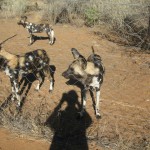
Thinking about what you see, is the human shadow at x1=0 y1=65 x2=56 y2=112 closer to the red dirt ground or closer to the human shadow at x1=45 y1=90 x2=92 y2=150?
the red dirt ground

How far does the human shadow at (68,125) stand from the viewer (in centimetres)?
555

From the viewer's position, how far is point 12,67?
22.1 feet

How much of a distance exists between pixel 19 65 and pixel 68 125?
1710 millimetres

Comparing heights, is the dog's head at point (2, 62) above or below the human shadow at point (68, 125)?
above

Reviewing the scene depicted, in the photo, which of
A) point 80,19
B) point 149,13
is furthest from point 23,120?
point 80,19

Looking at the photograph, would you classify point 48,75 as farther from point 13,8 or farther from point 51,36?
point 13,8

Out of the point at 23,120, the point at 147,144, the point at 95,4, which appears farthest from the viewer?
the point at 95,4

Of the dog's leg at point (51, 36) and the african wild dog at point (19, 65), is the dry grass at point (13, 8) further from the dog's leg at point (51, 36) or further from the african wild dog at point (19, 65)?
the african wild dog at point (19, 65)

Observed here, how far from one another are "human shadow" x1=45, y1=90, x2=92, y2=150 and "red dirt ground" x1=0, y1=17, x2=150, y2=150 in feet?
0.44

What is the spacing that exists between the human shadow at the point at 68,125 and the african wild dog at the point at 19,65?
0.82 meters

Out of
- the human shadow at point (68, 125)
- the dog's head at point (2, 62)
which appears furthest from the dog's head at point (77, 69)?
the dog's head at point (2, 62)

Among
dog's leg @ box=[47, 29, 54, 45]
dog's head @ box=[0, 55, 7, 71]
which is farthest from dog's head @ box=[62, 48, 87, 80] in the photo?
dog's leg @ box=[47, 29, 54, 45]

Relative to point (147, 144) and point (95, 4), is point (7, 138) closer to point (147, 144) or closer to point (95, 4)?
point (147, 144)

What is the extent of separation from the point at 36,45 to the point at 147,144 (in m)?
6.27
